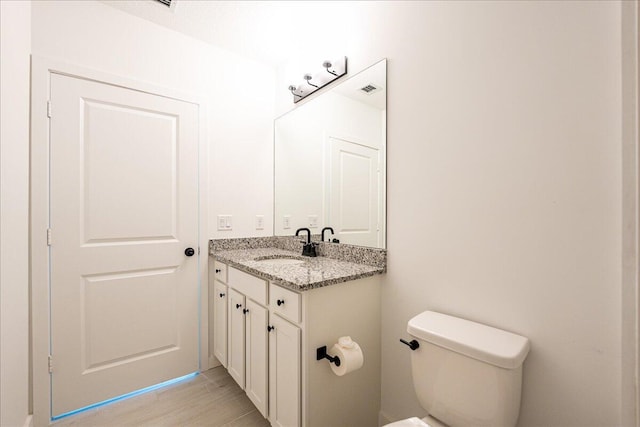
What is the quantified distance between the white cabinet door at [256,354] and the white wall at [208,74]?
87 cm

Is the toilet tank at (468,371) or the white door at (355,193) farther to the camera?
the white door at (355,193)

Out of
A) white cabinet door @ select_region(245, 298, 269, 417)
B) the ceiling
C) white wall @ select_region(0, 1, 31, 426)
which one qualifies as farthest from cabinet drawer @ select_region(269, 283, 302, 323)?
the ceiling

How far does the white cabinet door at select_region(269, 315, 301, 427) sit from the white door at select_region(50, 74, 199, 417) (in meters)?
0.97

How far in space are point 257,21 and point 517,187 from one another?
1.90m

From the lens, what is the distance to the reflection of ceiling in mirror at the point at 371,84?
151 cm

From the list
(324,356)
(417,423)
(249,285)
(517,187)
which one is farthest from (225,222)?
(517,187)

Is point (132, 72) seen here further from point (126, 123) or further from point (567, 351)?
point (567, 351)

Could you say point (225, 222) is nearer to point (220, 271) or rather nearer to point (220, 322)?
point (220, 271)

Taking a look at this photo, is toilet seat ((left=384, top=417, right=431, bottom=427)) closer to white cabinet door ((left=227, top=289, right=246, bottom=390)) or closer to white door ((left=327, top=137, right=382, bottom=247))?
white door ((left=327, top=137, right=382, bottom=247))

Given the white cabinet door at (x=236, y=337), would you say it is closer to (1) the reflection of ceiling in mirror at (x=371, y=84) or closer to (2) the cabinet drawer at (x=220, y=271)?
(2) the cabinet drawer at (x=220, y=271)

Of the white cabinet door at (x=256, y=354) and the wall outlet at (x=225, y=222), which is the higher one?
the wall outlet at (x=225, y=222)

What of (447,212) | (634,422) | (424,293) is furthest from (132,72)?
(634,422)

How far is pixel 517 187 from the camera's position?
103 centimetres

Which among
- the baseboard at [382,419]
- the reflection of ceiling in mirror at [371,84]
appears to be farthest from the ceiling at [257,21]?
the baseboard at [382,419]
